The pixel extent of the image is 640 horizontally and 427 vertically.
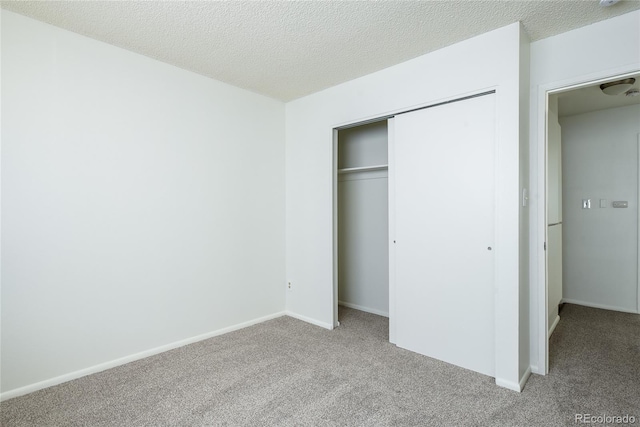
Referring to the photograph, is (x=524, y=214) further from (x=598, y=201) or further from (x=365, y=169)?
(x=598, y=201)

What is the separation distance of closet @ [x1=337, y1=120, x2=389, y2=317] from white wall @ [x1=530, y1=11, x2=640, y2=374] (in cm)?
153

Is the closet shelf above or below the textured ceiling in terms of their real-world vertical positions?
below

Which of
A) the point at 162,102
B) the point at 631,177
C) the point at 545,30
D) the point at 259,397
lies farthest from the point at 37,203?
the point at 631,177

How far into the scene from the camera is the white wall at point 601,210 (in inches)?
156

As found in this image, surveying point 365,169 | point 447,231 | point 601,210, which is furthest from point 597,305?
point 365,169

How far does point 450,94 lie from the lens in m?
2.59

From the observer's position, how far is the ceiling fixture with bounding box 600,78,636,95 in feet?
9.89

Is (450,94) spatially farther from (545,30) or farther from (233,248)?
(233,248)

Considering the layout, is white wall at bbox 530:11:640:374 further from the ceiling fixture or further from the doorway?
the doorway

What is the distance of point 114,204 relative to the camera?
2631 millimetres

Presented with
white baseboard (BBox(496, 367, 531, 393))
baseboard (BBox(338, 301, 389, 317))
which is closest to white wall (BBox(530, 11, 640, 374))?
white baseboard (BBox(496, 367, 531, 393))

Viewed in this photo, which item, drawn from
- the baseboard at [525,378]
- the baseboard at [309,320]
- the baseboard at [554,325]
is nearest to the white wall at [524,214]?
the baseboard at [525,378]

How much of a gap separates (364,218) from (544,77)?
227 cm

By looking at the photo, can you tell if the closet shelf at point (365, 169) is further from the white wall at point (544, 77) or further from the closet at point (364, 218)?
the white wall at point (544, 77)
